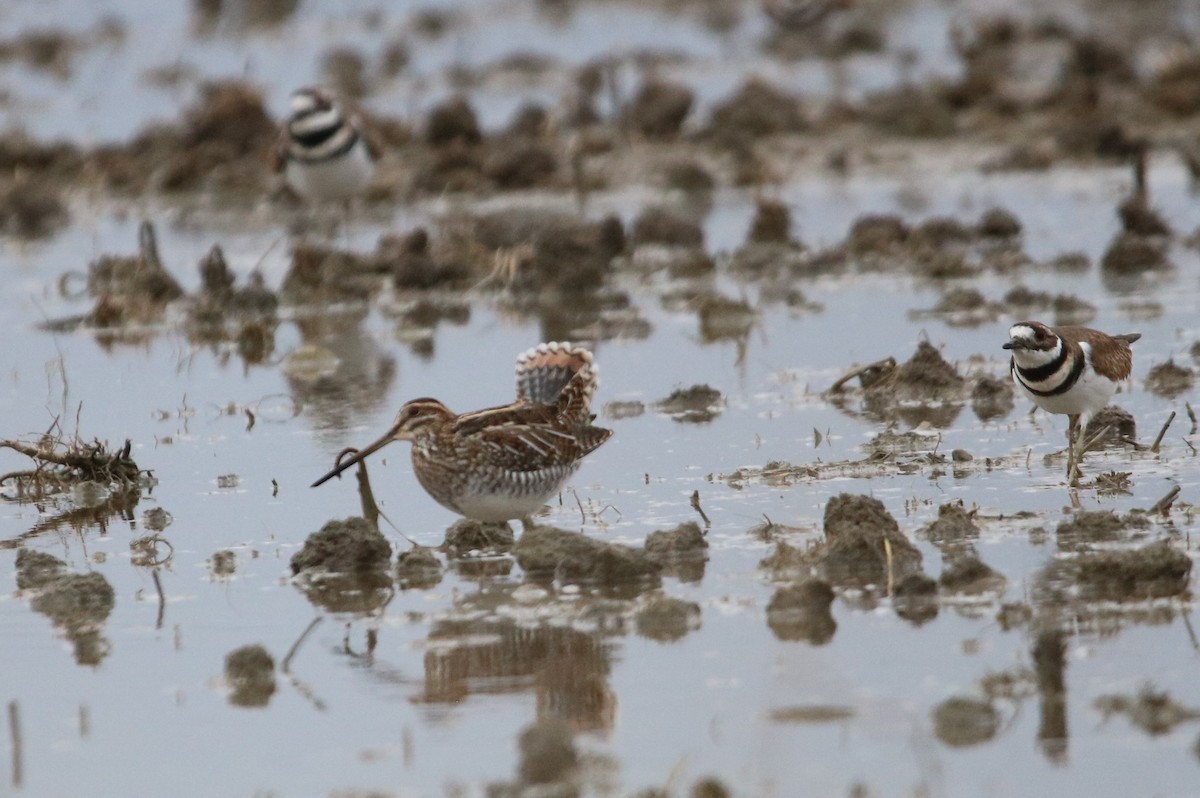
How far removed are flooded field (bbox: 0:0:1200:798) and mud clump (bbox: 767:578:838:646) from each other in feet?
0.05

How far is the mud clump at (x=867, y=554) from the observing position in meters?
7.15

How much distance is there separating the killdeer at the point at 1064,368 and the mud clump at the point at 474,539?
7.55ft

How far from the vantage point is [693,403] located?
10445 mm

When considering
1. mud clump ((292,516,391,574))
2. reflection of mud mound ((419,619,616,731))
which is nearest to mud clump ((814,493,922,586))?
reflection of mud mound ((419,619,616,731))

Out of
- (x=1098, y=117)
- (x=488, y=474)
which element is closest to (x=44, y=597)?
(x=488, y=474)

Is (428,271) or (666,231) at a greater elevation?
(666,231)

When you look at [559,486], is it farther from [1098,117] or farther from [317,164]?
[1098,117]

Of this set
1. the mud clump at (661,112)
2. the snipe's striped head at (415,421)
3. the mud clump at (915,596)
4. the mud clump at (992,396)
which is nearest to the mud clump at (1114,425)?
the mud clump at (992,396)

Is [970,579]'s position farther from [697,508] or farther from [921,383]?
[921,383]

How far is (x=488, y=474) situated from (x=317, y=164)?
964 cm

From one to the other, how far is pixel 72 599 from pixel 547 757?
8.81ft

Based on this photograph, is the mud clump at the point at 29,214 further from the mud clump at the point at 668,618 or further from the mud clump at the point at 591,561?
the mud clump at the point at 668,618

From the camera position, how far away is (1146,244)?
1356 cm

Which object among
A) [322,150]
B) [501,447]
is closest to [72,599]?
[501,447]
